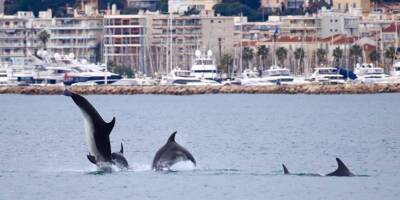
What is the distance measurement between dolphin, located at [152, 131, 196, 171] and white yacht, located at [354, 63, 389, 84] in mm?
Answer: 95774

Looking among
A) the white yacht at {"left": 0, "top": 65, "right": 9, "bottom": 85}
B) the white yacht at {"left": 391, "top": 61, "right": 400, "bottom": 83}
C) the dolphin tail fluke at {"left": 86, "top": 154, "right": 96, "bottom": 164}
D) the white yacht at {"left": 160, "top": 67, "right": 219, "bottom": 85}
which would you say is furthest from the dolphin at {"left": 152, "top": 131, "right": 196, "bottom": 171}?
the white yacht at {"left": 0, "top": 65, "right": 9, "bottom": 85}

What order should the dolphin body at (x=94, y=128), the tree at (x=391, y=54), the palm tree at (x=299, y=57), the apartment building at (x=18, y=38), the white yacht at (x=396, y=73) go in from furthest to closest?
the apartment building at (x=18, y=38) → the tree at (x=391, y=54) → the palm tree at (x=299, y=57) → the white yacht at (x=396, y=73) → the dolphin body at (x=94, y=128)

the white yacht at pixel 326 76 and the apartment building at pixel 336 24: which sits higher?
the apartment building at pixel 336 24

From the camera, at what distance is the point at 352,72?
514 feet

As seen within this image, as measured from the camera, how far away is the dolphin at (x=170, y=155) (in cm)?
5112

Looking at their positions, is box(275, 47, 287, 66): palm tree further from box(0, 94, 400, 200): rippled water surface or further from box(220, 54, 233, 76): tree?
box(0, 94, 400, 200): rippled water surface

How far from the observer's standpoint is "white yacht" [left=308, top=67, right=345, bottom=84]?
5881 inches

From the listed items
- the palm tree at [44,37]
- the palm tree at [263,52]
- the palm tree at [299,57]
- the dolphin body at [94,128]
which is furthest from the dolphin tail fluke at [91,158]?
the palm tree at [44,37]

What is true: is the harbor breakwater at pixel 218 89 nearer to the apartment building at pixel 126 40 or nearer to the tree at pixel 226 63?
the tree at pixel 226 63

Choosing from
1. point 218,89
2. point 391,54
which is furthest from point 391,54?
point 218,89

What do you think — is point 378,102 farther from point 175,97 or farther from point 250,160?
point 250,160

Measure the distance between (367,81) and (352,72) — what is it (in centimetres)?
743

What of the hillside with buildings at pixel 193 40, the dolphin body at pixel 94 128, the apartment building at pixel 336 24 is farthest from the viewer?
the apartment building at pixel 336 24

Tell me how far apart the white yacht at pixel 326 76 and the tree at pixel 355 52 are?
48.3 ft
